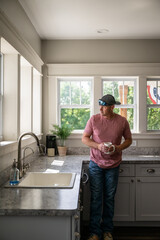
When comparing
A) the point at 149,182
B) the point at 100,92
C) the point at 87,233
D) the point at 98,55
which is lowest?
the point at 87,233

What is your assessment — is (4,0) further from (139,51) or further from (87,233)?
(87,233)

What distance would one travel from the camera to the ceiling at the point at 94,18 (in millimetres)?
3043

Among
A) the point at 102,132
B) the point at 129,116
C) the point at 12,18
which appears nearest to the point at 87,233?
the point at 102,132

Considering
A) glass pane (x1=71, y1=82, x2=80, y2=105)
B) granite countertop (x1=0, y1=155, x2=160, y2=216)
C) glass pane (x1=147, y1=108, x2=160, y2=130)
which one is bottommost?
granite countertop (x1=0, y1=155, x2=160, y2=216)

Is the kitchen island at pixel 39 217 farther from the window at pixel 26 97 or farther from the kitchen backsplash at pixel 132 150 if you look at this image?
the kitchen backsplash at pixel 132 150

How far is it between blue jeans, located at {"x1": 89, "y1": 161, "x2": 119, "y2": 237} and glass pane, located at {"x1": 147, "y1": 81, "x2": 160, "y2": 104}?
1.74m

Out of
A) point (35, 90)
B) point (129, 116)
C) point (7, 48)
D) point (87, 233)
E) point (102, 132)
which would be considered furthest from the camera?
point (129, 116)

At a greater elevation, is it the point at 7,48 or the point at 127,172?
the point at 7,48

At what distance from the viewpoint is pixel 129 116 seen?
14.7 feet

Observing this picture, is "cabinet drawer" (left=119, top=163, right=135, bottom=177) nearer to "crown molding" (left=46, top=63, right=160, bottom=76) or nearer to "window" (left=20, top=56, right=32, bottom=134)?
"window" (left=20, top=56, right=32, bottom=134)

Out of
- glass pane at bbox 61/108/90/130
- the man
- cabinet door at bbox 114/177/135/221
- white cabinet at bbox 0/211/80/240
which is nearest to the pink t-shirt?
the man

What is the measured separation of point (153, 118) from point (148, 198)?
1.37 m

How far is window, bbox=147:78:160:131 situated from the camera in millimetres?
4465

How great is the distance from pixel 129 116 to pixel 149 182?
3.96 ft
